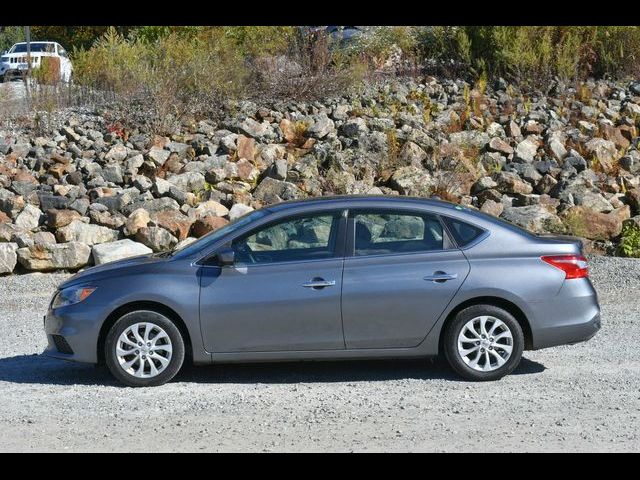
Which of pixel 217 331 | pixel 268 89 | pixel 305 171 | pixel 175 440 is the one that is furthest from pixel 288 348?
pixel 268 89

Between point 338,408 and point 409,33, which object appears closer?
point 338,408

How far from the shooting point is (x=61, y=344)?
8.46 metres

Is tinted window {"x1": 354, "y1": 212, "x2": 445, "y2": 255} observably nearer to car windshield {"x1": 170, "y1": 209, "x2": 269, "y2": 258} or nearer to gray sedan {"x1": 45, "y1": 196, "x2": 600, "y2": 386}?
gray sedan {"x1": 45, "y1": 196, "x2": 600, "y2": 386}

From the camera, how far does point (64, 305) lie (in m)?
8.45

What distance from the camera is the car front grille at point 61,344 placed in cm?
840

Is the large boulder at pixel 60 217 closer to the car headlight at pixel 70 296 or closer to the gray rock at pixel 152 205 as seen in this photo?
the gray rock at pixel 152 205

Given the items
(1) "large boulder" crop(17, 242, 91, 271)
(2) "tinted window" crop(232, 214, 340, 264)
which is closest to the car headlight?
(2) "tinted window" crop(232, 214, 340, 264)

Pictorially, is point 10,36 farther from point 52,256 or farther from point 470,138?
A: point 52,256

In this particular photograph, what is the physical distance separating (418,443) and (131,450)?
1.81 metres

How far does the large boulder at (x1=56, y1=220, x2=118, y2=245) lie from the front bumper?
5994mm

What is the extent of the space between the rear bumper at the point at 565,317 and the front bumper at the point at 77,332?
3556mm

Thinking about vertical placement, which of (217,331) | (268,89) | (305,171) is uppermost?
(268,89)

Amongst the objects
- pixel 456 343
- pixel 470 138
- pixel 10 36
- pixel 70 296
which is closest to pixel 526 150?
pixel 470 138
